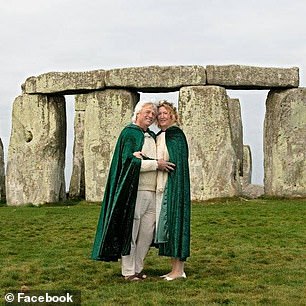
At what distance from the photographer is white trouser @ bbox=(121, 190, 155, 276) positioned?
26.4 feet

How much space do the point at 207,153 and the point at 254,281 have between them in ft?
30.3

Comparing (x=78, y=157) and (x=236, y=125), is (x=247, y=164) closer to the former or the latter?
(x=236, y=125)

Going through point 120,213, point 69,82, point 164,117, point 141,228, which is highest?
point 69,82

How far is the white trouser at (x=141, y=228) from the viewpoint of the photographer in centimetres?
804

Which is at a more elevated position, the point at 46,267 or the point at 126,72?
the point at 126,72

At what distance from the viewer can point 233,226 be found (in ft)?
41.8

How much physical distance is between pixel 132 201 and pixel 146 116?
2.91ft

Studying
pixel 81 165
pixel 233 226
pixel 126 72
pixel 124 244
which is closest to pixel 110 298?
pixel 124 244

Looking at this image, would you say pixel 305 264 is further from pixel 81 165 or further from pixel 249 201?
pixel 81 165

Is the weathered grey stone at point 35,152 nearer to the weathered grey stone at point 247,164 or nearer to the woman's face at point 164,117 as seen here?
the weathered grey stone at point 247,164

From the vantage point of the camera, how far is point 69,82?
701 inches

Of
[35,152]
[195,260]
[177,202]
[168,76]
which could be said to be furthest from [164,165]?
[35,152]

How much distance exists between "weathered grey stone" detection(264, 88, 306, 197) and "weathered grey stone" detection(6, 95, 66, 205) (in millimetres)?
4979

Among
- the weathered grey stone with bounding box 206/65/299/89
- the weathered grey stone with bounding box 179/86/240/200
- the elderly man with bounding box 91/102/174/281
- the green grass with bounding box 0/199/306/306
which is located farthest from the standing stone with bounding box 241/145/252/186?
the elderly man with bounding box 91/102/174/281
